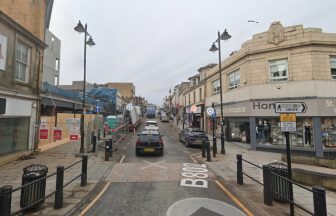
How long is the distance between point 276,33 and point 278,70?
119 inches

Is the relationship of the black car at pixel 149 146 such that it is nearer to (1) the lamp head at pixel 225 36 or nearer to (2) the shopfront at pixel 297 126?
(2) the shopfront at pixel 297 126

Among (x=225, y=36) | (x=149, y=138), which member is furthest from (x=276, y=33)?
(x=149, y=138)

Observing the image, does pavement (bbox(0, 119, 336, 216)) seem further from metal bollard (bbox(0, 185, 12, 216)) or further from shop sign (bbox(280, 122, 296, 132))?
shop sign (bbox(280, 122, 296, 132))

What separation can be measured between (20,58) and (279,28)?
19.0 m

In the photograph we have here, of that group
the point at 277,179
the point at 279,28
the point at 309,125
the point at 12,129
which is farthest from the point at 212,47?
the point at 12,129

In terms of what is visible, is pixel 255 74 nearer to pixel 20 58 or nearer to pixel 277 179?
pixel 277 179

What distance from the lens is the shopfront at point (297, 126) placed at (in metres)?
16.2

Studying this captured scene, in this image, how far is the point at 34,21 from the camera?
15.2 metres

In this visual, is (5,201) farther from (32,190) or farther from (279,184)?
(279,184)

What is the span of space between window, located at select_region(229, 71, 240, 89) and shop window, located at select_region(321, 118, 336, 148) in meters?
8.01

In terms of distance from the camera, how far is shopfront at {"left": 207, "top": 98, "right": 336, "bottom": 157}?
1622 centimetres

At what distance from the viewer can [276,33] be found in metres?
18.1

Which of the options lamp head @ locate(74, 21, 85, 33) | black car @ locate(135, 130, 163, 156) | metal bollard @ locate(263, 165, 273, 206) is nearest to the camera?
metal bollard @ locate(263, 165, 273, 206)

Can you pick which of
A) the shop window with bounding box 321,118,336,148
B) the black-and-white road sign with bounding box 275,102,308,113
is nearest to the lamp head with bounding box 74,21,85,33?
the black-and-white road sign with bounding box 275,102,308,113
